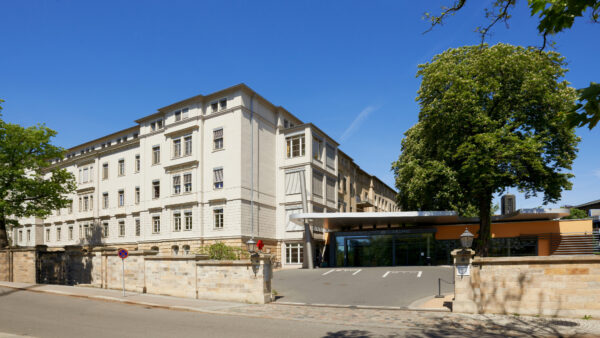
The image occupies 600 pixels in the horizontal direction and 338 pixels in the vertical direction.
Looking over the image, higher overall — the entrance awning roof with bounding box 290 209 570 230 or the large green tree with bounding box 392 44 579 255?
the large green tree with bounding box 392 44 579 255

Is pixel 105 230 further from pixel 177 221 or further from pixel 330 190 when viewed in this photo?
pixel 330 190

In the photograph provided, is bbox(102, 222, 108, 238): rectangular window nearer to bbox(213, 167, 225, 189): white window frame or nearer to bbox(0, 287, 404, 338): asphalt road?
bbox(213, 167, 225, 189): white window frame

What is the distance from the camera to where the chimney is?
32.3 metres

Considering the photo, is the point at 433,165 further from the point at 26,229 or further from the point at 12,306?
the point at 26,229

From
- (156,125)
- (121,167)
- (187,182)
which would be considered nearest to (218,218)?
(187,182)

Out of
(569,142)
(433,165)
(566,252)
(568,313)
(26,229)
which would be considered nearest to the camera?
(568,313)

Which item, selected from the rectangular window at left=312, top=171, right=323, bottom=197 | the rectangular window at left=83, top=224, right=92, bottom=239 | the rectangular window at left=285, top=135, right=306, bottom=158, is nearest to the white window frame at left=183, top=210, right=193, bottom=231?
the rectangular window at left=285, top=135, right=306, bottom=158

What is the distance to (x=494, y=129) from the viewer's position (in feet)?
88.8

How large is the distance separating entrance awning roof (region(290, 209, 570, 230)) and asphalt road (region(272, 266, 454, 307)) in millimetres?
5683

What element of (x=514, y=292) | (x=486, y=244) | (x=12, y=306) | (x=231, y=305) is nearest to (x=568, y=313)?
(x=514, y=292)

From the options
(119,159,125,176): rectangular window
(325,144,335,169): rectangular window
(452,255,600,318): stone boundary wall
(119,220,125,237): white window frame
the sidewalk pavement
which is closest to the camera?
the sidewalk pavement

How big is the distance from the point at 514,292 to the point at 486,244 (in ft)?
50.1

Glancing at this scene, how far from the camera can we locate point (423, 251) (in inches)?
1496

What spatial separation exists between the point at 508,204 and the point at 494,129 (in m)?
8.28
